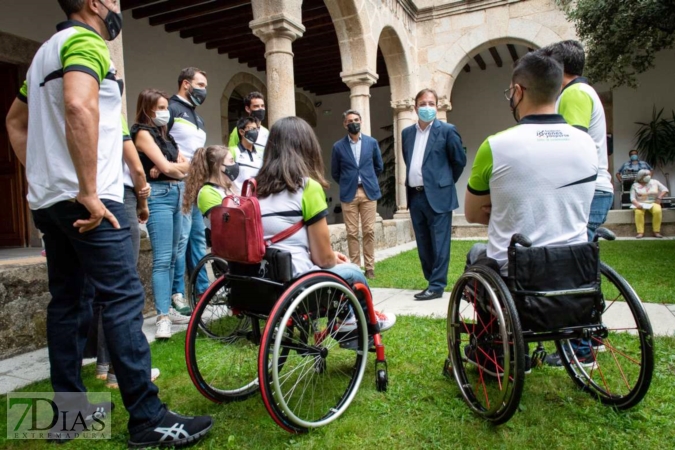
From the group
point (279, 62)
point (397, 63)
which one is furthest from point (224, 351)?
point (397, 63)

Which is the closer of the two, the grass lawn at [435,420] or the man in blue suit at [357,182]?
the grass lawn at [435,420]

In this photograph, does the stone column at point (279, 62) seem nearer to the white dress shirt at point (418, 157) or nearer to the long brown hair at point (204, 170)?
the white dress shirt at point (418, 157)

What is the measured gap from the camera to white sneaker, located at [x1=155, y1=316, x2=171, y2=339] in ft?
9.86

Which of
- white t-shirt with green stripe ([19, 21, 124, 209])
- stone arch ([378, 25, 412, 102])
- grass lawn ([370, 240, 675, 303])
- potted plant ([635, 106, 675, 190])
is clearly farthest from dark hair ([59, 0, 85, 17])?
potted plant ([635, 106, 675, 190])

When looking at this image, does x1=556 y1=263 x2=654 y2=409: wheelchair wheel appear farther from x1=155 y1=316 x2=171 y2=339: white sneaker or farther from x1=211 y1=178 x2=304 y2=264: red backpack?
x1=155 y1=316 x2=171 y2=339: white sneaker

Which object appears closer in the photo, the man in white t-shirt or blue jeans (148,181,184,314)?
the man in white t-shirt

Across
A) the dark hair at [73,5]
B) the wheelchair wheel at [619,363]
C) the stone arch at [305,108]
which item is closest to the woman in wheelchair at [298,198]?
the dark hair at [73,5]

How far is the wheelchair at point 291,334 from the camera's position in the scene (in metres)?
1.67

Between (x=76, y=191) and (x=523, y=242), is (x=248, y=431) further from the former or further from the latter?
(x=523, y=242)

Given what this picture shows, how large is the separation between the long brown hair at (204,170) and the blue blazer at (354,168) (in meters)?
2.30

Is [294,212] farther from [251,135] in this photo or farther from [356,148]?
[356,148]

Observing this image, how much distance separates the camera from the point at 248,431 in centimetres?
184

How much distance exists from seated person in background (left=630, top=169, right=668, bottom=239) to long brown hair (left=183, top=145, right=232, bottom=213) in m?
8.18

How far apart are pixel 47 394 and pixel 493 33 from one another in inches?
374
